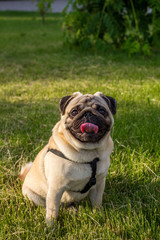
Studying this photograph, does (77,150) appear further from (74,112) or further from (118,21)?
(118,21)

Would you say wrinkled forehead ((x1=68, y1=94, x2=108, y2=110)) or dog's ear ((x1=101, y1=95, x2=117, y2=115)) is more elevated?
wrinkled forehead ((x1=68, y1=94, x2=108, y2=110))

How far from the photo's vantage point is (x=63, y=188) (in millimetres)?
1964

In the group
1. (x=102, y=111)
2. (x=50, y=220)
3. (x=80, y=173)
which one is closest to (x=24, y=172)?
(x=50, y=220)

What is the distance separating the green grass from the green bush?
44cm

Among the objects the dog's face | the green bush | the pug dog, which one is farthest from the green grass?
the dog's face

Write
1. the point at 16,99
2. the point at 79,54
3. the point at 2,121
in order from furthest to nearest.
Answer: the point at 79,54 → the point at 16,99 → the point at 2,121

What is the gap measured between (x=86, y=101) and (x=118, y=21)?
6.17 metres

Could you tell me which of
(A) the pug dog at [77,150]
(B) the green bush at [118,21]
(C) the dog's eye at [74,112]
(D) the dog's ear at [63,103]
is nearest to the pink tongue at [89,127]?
(A) the pug dog at [77,150]

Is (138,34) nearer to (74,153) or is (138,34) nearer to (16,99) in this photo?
(16,99)

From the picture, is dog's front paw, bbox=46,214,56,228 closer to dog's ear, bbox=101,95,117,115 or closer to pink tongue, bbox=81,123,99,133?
pink tongue, bbox=81,123,99,133

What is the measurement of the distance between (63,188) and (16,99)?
10.2 feet

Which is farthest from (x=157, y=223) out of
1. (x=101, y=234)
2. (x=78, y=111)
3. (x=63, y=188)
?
(x=78, y=111)

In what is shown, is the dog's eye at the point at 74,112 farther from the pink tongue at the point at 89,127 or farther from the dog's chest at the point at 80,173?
the dog's chest at the point at 80,173

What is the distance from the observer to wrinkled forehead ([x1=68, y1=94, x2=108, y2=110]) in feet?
6.50
